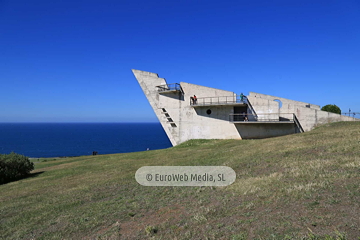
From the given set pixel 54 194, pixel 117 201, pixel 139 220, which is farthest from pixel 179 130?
pixel 139 220

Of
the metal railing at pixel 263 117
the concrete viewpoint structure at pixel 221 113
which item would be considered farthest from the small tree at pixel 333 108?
the metal railing at pixel 263 117

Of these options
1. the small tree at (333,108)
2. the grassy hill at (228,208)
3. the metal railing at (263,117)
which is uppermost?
the small tree at (333,108)

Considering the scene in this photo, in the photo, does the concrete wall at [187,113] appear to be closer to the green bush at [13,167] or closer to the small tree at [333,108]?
the small tree at [333,108]

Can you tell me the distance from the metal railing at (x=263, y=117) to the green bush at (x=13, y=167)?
22.3m

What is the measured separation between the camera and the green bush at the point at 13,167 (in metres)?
18.5

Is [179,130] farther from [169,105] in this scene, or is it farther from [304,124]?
[304,124]

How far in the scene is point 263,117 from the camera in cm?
2692

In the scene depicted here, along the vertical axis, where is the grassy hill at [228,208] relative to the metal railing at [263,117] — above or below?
below

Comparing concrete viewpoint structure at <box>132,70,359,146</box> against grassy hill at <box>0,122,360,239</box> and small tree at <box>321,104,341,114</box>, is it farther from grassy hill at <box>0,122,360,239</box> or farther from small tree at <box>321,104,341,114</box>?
grassy hill at <box>0,122,360,239</box>

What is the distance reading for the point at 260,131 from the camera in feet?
90.9

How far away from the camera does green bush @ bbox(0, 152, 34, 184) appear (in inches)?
730

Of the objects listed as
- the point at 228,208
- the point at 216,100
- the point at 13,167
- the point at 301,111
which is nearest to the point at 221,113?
the point at 216,100

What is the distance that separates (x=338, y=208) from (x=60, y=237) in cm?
695

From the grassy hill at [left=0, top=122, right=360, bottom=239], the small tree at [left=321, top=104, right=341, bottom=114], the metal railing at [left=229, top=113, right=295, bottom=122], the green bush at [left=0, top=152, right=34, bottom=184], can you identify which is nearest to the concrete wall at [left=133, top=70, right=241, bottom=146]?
the metal railing at [left=229, top=113, right=295, bottom=122]
